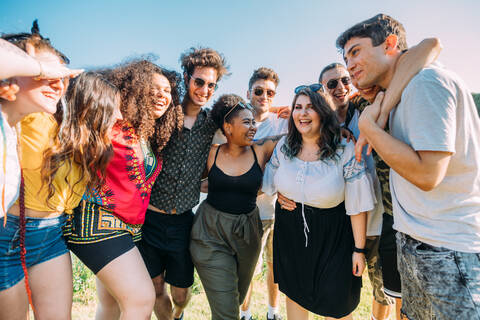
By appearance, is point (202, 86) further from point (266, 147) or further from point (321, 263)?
point (321, 263)

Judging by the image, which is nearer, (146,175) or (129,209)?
(129,209)

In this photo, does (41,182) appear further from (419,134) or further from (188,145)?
(419,134)

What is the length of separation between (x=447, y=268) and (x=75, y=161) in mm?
2623

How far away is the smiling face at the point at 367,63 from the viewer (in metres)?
2.09

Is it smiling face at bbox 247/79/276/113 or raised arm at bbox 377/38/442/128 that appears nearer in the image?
raised arm at bbox 377/38/442/128

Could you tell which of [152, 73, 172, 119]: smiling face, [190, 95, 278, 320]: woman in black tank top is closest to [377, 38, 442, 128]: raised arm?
[190, 95, 278, 320]: woman in black tank top

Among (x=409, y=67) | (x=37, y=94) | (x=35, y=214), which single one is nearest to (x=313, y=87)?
(x=409, y=67)

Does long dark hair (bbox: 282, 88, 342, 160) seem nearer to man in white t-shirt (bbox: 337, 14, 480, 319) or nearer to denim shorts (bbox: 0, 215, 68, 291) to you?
man in white t-shirt (bbox: 337, 14, 480, 319)

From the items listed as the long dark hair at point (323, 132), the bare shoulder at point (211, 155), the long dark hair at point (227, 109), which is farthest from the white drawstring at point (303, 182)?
the long dark hair at point (227, 109)

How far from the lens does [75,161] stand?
2078 mm

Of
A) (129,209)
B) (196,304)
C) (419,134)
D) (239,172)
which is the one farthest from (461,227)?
(196,304)

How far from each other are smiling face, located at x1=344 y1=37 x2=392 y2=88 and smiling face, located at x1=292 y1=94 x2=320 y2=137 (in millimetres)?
592

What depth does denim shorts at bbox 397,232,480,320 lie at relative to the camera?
1485mm

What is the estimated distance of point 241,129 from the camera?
324 cm
